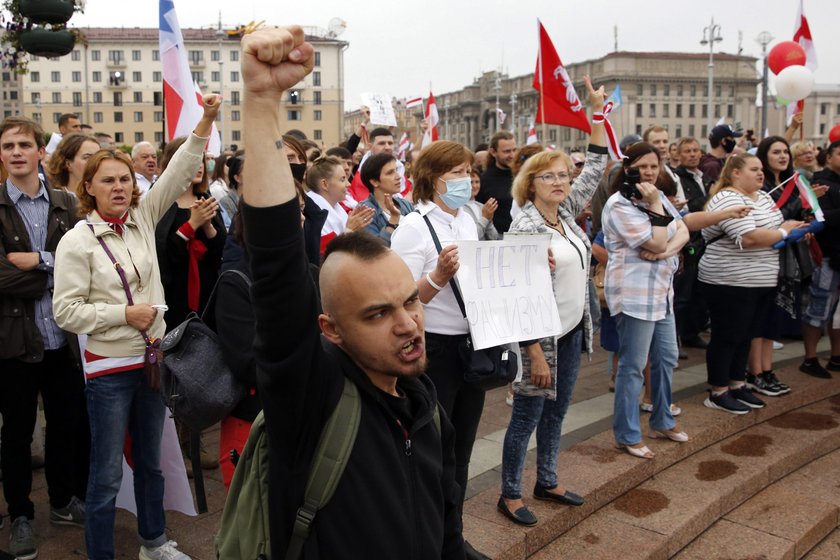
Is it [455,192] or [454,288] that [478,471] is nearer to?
[454,288]

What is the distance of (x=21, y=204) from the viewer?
4137 millimetres

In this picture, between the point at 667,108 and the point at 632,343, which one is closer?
the point at 632,343

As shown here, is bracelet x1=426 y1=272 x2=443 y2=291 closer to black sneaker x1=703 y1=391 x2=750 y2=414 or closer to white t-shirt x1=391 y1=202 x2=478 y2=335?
white t-shirt x1=391 y1=202 x2=478 y2=335

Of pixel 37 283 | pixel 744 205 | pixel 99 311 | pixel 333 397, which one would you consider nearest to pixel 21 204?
pixel 37 283

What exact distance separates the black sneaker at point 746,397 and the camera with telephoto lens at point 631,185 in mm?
2258

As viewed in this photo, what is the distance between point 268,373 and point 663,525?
3.50 meters

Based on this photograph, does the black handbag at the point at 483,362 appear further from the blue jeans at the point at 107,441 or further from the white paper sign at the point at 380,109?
the white paper sign at the point at 380,109

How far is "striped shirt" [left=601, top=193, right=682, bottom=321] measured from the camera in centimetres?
522

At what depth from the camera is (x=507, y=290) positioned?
3.97 metres

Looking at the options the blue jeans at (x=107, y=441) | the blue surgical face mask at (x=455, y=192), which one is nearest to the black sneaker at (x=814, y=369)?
the blue surgical face mask at (x=455, y=192)

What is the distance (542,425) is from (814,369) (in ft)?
14.0

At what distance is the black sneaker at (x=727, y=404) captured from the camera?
629 cm

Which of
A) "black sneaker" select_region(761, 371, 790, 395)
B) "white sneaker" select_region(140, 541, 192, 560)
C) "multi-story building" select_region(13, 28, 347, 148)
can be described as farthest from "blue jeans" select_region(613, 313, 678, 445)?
"multi-story building" select_region(13, 28, 347, 148)

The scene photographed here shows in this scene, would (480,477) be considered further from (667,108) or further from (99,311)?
(667,108)
